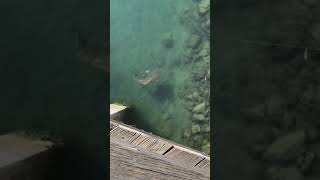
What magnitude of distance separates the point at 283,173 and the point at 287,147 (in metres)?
0.07

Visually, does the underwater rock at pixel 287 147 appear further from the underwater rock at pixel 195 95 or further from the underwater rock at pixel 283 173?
the underwater rock at pixel 195 95

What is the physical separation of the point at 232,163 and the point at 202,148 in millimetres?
2460

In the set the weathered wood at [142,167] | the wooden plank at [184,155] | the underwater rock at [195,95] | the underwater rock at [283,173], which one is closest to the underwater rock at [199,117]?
the underwater rock at [195,95]

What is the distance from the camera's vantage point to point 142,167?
6.39 ft

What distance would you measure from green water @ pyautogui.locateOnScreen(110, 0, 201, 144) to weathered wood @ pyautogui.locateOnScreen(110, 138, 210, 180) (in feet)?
5.62

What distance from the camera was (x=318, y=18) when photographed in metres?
1.18

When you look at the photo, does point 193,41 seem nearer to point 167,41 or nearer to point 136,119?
point 167,41

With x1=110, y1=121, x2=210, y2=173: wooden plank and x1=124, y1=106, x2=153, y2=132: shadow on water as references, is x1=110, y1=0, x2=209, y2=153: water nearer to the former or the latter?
x1=124, y1=106, x2=153, y2=132: shadow on water

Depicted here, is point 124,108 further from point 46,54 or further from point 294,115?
point 294,115

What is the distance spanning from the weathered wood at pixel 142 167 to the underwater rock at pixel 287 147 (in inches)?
28.7

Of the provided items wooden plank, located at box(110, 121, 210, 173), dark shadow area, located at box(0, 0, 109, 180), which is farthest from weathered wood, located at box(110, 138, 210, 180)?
wooden plank, located at box(110, 121, 210, 173)

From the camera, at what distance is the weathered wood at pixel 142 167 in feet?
6.39

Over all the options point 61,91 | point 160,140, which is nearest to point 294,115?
point 61,91

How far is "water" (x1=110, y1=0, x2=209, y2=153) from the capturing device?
3.78m
